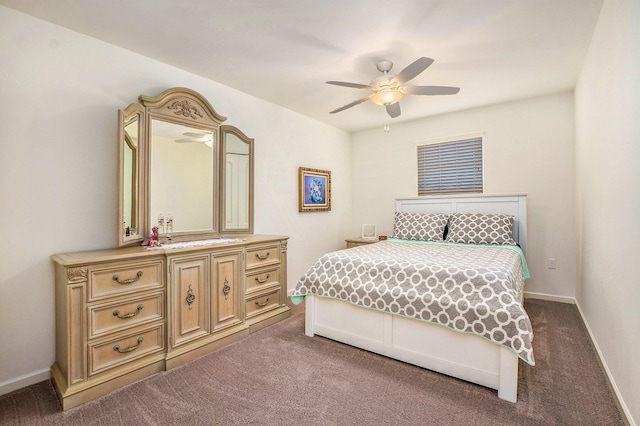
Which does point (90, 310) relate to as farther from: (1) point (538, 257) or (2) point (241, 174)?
(1) point (538, 257)

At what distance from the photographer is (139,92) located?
254 centimetres

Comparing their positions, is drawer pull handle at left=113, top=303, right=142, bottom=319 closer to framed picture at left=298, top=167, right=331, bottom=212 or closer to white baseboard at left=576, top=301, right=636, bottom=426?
framed picture at left=298, top=167, right=331, bottom=212

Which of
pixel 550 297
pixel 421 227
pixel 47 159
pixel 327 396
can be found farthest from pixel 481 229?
pixel 47 159

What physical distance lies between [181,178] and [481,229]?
10.8ft

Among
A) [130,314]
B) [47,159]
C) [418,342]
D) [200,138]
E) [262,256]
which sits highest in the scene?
[200,138]

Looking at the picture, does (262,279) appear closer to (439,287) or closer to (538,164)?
(439,287)

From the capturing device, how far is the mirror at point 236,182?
3.09m

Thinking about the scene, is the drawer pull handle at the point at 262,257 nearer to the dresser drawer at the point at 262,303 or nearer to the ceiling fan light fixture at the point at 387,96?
the dresser drawer at the point at 262,303

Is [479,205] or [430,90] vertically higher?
[430,90]

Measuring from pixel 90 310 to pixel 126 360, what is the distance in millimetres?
432

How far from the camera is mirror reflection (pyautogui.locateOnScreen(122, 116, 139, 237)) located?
2274 millimetres

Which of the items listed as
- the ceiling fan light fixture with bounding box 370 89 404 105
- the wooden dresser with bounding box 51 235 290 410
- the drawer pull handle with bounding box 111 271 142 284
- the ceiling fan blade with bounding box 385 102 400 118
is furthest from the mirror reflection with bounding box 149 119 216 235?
the ceiling fan blade with bounding box 385 102 400 118

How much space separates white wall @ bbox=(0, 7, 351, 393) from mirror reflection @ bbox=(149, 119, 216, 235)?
0.99ft

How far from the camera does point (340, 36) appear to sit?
7.55 feet
